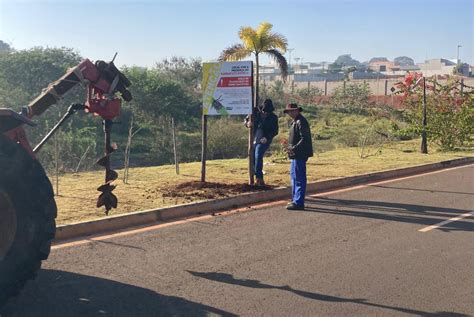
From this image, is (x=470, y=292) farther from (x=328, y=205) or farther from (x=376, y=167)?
(x=376, y=167)

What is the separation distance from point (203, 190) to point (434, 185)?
5.27 metres

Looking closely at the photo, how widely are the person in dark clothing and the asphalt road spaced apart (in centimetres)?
173

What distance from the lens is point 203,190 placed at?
10109mm

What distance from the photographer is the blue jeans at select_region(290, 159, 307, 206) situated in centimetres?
906

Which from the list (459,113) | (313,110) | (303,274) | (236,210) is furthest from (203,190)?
(313,110)

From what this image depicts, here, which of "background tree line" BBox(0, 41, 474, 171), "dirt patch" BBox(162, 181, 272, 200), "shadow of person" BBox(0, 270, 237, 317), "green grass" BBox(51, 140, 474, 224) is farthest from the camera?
"background tree line" BBox(0, 41, 474, 171)

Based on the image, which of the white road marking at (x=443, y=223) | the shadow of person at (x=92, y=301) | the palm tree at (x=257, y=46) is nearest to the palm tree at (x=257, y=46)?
the palm tree at (x=257, y=46)

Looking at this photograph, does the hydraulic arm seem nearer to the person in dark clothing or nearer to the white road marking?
the white road marking

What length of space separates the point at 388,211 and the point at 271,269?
12.7 ft

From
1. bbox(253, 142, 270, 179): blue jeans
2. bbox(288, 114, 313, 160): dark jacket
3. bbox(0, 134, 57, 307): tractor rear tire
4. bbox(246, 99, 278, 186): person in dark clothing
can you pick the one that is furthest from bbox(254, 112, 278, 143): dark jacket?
bbox(0, 134, 57, 307): tractor rear tire

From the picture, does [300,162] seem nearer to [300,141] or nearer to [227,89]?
[300,141]

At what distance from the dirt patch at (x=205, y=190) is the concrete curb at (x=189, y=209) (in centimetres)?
28

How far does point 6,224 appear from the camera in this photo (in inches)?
179

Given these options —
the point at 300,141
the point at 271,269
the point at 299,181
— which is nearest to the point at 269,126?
the point at 300,141
